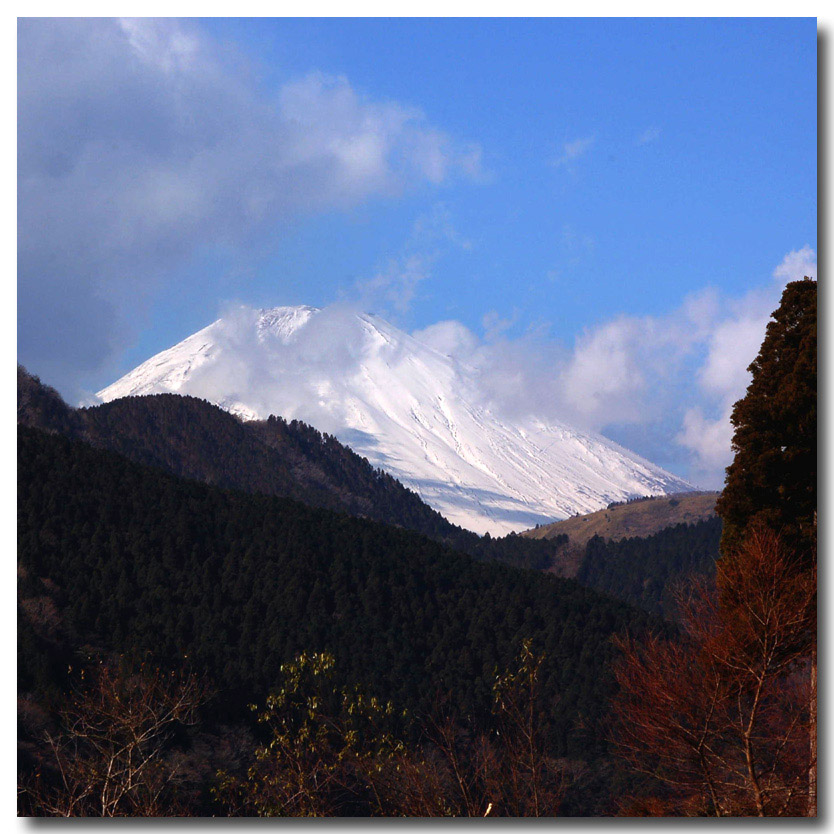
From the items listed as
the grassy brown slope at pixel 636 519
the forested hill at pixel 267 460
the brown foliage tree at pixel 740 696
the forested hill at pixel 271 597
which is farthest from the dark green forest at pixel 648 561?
the brown foliage tree at pixel 740 696

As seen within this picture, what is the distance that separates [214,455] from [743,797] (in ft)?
282

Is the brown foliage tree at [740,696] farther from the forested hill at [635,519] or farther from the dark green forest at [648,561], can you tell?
the forested hill at [635,519]

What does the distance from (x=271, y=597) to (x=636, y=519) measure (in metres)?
101

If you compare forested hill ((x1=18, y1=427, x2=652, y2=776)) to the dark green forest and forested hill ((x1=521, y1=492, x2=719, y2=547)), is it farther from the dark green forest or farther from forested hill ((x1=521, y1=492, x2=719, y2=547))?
forested hill ((x1=521, y1=492, x2=719, y2=547))

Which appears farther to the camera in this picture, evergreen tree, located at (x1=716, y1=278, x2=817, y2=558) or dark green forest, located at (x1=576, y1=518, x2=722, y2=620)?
dark green forest, located at (x1=576, y1=518, x2=722, y2=620)

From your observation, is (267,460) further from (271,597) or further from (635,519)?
(271,597)

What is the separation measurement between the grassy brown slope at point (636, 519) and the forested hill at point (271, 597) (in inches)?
3199

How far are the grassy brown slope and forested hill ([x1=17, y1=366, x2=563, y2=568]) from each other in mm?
24341

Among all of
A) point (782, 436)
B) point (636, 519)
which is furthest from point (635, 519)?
point (782, 436)

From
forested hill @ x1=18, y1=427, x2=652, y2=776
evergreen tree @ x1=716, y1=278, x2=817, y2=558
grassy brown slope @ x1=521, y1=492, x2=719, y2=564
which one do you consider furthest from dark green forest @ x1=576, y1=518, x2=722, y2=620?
evergreen tree @ x1=716, y1=278, x2=817, y2=558

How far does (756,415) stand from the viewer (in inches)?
410

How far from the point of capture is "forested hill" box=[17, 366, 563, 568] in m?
85.3

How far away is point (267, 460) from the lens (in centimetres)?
9269
